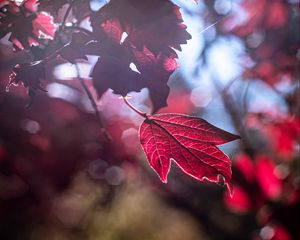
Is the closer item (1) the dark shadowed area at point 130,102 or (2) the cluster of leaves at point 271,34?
(1) the dark shadowed area at point 130,102

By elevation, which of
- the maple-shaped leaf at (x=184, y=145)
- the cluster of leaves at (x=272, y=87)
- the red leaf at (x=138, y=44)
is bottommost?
the cluster of leaves at (x=272, y=87)

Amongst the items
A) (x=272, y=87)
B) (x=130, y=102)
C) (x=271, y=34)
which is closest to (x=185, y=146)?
(x=130, y=102)

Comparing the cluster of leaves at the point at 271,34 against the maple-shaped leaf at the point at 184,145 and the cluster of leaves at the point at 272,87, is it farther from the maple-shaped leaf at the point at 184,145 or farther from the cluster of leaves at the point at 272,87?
the maple-shaped leaf at the point at 184,145

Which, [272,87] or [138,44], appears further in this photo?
[272,87]

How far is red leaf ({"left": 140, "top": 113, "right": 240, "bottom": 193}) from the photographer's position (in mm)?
705

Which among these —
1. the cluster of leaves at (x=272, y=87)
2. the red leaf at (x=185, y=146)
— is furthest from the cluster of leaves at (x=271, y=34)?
the red leaf at (x=185, y=146)

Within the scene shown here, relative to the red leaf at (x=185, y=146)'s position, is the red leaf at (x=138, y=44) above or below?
above

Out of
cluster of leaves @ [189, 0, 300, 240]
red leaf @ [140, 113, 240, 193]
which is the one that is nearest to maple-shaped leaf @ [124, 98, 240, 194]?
red leaf @ [140, 113, 240, 193]

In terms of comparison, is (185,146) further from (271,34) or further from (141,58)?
(271,34)

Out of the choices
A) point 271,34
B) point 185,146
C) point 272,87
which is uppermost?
point 185,146

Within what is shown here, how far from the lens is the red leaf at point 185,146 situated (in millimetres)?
705

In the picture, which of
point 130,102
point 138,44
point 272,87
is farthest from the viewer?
point 272,87

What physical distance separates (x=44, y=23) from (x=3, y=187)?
1.38 m

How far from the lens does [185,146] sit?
729mm
